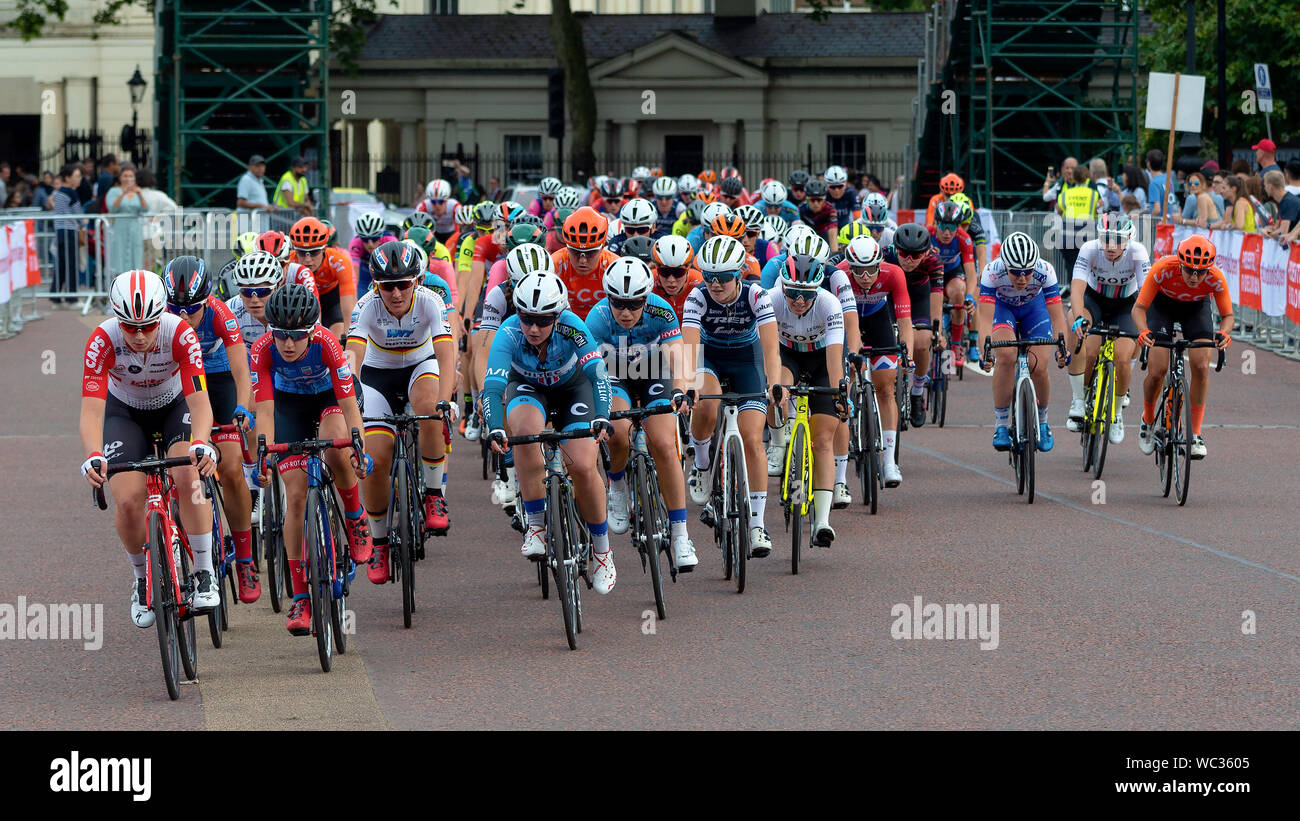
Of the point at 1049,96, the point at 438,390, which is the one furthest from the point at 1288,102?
the point at 438,390

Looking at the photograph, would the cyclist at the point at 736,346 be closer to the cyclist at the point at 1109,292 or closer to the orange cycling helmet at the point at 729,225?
the orange cycling helmet at the point at 729,225

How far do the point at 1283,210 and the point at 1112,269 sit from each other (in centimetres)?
723

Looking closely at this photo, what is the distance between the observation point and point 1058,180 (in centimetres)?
2911

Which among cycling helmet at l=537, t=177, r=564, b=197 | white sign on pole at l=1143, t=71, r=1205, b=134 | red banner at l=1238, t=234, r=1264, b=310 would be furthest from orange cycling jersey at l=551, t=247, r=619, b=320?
white sign on pole at l=1143, t=71, r=1205, b=134

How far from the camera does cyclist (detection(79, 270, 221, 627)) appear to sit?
818 centimetres

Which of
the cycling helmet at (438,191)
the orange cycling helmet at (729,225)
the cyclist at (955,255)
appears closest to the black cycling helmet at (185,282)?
the orange cycling helmet at (729,225)

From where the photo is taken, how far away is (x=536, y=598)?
10.1 metres

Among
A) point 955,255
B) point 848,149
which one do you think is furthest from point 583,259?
point 848,149

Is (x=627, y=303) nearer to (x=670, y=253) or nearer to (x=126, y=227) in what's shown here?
(x=670, y=253)

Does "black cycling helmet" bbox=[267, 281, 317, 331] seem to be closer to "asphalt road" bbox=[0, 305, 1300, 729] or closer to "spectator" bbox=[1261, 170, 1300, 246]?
"asphalt road" bbox=[0, 305, 1300, 729]

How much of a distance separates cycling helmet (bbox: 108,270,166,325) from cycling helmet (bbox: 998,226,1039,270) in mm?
6872

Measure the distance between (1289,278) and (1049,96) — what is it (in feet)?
44.8

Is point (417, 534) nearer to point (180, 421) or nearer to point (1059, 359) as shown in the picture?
point (180, 421)

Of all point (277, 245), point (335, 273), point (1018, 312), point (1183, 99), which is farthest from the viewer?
point (1183, 99)
